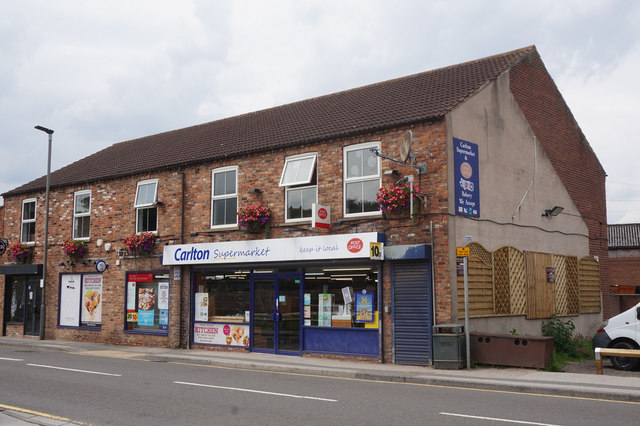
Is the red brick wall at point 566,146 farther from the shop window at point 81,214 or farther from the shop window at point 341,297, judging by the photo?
the shop window at point 81,214

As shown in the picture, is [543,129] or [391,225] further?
[543,129]

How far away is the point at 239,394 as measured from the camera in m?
10.9

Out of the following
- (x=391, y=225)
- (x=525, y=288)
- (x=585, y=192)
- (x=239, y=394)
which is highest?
(x=585, y=192)

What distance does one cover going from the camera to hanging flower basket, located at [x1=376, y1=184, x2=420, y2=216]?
611 inches

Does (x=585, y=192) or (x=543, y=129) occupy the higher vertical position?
(x=543, y=129)

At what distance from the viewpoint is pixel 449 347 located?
14.3 m

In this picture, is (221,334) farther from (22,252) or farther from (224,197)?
(22,252)

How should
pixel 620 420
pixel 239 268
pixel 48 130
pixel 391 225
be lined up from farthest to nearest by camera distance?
1. pixel 48 130
2. pixel 239 268
3. pixel 391 225
4. pixel 620 420

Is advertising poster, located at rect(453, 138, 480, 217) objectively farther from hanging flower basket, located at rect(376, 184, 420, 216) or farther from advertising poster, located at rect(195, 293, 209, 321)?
advertising poster, located at rect(195, 293, 209, 321)

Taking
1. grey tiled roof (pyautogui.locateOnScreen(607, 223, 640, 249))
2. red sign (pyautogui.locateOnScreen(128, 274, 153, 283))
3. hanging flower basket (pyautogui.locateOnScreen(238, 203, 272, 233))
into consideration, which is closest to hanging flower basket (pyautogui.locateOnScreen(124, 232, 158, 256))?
red sign (pyautogui.locateOnScreen(128, 274, 153, 283))

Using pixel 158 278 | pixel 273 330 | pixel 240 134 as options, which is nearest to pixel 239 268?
pixel 273 330

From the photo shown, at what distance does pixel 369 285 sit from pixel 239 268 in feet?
15.3

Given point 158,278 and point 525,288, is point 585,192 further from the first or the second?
point 158,278

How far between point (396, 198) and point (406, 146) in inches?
52.0
